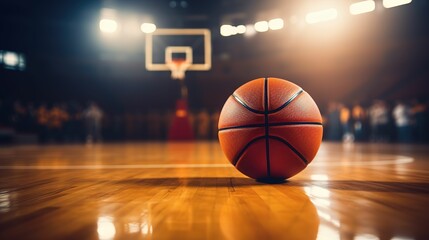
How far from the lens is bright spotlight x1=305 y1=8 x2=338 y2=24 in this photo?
15.5m

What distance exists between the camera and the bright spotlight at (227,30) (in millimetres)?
18141

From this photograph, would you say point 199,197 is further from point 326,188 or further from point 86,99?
point 86,99

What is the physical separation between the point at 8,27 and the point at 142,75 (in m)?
6.53

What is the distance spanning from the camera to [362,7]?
49.2 ft

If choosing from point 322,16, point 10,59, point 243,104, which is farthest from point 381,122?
point 10,59

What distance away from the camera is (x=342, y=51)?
1764 centimetres

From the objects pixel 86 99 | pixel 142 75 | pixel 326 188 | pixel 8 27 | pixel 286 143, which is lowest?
pixel 326 188

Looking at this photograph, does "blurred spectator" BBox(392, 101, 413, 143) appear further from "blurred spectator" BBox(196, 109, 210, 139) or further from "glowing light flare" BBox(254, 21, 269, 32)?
"blurred spectator" BBox(196, 109, 210, 139)

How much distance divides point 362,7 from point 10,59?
15.8m

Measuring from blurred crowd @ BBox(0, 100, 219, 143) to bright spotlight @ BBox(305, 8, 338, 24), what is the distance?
244 inches

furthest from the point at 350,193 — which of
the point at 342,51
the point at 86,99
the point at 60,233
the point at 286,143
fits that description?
the point at 86,99

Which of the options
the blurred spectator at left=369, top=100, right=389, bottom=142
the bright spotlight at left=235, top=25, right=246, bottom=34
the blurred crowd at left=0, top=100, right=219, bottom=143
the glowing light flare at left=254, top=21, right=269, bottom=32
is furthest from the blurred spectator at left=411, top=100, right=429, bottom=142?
the blurred crowd at left=0, top=100, right=219, bottom=143

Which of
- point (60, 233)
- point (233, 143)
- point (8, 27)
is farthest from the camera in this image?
point (8, 27)

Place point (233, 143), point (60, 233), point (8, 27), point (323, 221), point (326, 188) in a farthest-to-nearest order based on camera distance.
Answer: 1. point (8, 27)
2. point (233, 143)
3. point (326, 188)
4. point (323, 221)
5. point (60, 233)
